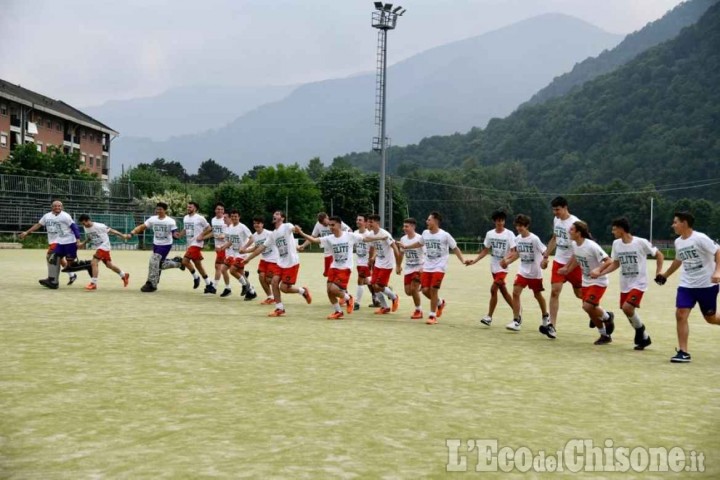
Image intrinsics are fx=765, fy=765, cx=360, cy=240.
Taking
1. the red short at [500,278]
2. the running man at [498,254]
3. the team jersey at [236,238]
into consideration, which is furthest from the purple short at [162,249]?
the red short at [500,278]

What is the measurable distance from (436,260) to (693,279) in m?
5.13

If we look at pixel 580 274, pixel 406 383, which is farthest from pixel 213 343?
pixel 580 274

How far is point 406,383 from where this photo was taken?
7840 millimetres

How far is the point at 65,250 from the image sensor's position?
18609 mm

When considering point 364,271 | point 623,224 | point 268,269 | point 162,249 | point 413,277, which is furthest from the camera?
point 162,249

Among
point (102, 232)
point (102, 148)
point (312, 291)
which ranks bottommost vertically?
point (312, 291)

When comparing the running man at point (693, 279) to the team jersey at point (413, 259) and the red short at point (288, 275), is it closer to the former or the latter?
the team jersey at point (413, 259)

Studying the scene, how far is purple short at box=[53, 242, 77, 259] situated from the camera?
1853 cm

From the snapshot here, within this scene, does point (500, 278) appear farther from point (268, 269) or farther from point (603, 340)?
point (268, 269)

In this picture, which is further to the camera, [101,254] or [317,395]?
[101,254]

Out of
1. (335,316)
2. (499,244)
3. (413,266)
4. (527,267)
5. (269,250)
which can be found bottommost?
(335,316)

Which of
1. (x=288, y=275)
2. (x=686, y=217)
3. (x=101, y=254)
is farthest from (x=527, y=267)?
(x=101, y=254)

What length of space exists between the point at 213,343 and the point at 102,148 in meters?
87.9

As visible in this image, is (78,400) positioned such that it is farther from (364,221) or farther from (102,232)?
(102,232)
